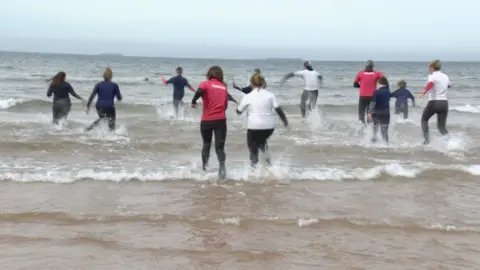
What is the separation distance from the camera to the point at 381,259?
488cm

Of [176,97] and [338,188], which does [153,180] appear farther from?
[176,97]

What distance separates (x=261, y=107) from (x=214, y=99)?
2.17 ft

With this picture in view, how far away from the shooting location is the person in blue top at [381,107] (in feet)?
35.8

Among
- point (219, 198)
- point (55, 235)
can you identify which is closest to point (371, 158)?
point (219, 198)

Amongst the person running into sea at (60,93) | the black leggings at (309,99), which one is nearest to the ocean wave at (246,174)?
the person running into sea at (60,93)

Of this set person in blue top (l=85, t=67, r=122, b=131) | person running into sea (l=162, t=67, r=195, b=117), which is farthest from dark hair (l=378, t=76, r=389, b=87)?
person running into sea (l=162, t=67, r=195, b=117)

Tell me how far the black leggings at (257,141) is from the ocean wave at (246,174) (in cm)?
19

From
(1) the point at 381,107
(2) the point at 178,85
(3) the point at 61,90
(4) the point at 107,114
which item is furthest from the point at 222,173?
(2) the point at 178,85

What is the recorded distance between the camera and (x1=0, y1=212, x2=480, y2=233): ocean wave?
5.81 m

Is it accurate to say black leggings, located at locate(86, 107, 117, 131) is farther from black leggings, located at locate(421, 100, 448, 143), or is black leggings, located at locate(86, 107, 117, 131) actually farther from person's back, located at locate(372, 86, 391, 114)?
black leggings, located at locate(421, 100, 448, 143)

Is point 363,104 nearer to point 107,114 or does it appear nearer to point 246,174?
point 246,174

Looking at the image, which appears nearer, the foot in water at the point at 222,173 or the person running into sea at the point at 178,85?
the foot in water at the point at 222,173

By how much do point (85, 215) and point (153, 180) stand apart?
1924 mm

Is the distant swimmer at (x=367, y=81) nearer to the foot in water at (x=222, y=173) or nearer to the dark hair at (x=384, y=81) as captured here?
the dark hair at (x=384, y=81)
